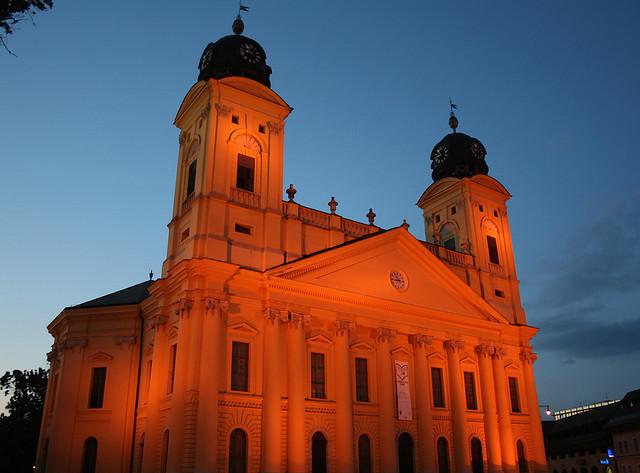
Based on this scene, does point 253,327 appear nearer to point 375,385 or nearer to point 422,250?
point 375,385

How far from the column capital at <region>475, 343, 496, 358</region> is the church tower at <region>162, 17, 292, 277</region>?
41.5 feet

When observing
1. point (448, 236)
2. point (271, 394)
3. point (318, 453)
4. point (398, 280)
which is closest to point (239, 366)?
point (271, 394)

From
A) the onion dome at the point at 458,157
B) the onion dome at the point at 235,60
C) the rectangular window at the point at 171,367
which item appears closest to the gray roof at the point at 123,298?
the rectangular window at the point at 171,367

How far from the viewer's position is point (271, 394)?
23.6m

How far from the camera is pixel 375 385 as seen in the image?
27.5 m

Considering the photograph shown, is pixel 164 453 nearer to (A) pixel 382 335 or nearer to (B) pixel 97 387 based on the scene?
(B) pixel 97 387

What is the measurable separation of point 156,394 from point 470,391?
53.4ft

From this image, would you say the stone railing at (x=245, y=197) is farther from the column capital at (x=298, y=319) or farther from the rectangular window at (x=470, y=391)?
the rectangular window at (x=470, y=391)

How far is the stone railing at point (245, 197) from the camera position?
26.8 meters

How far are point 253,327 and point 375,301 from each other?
6.43m

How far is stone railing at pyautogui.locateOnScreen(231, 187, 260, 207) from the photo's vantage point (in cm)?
2683

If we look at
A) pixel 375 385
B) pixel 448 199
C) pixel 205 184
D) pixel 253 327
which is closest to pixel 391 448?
pixel 375 385

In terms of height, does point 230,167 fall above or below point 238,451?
above

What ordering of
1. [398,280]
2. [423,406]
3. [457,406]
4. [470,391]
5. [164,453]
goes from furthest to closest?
[470,391], [398,280], [457,406], [423,406], [164,453]
